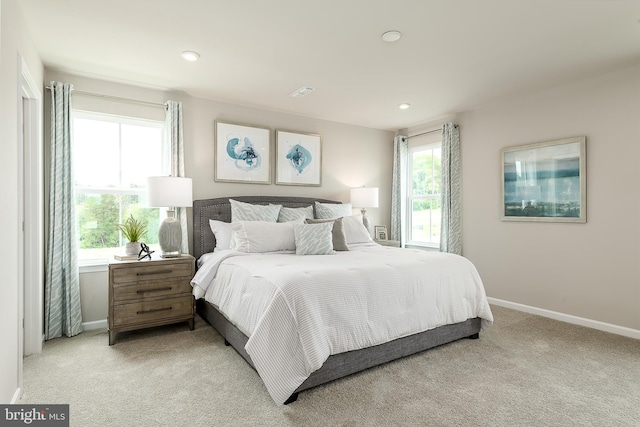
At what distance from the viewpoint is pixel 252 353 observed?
79.5 inches

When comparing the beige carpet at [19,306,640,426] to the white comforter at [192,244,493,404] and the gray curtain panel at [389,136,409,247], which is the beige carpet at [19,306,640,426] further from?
the gray curtain panel at [389,136,409,247]

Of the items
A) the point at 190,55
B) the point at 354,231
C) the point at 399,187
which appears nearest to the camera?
the point at 190,55

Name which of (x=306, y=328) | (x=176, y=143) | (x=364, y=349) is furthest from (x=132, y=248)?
(x=364, y=349)

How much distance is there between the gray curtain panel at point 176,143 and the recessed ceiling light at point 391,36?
2315 mm

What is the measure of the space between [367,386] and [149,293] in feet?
6.83

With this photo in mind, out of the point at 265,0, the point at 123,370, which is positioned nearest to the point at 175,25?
the point at 265,0

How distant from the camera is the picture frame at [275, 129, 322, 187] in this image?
4516mm

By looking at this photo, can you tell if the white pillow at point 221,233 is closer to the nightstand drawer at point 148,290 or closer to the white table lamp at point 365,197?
the nightstand drawer at point 148,290

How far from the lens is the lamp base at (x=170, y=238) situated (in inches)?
131

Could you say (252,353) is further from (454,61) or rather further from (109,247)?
(454,61)

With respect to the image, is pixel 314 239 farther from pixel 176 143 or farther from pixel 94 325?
pixel 94 325

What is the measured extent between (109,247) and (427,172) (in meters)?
4.28

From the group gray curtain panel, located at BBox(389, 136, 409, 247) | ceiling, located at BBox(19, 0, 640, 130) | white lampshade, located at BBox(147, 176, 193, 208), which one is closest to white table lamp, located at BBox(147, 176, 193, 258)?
white lampshade, located at BBox(147, 176, 193, 208)

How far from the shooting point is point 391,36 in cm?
257
